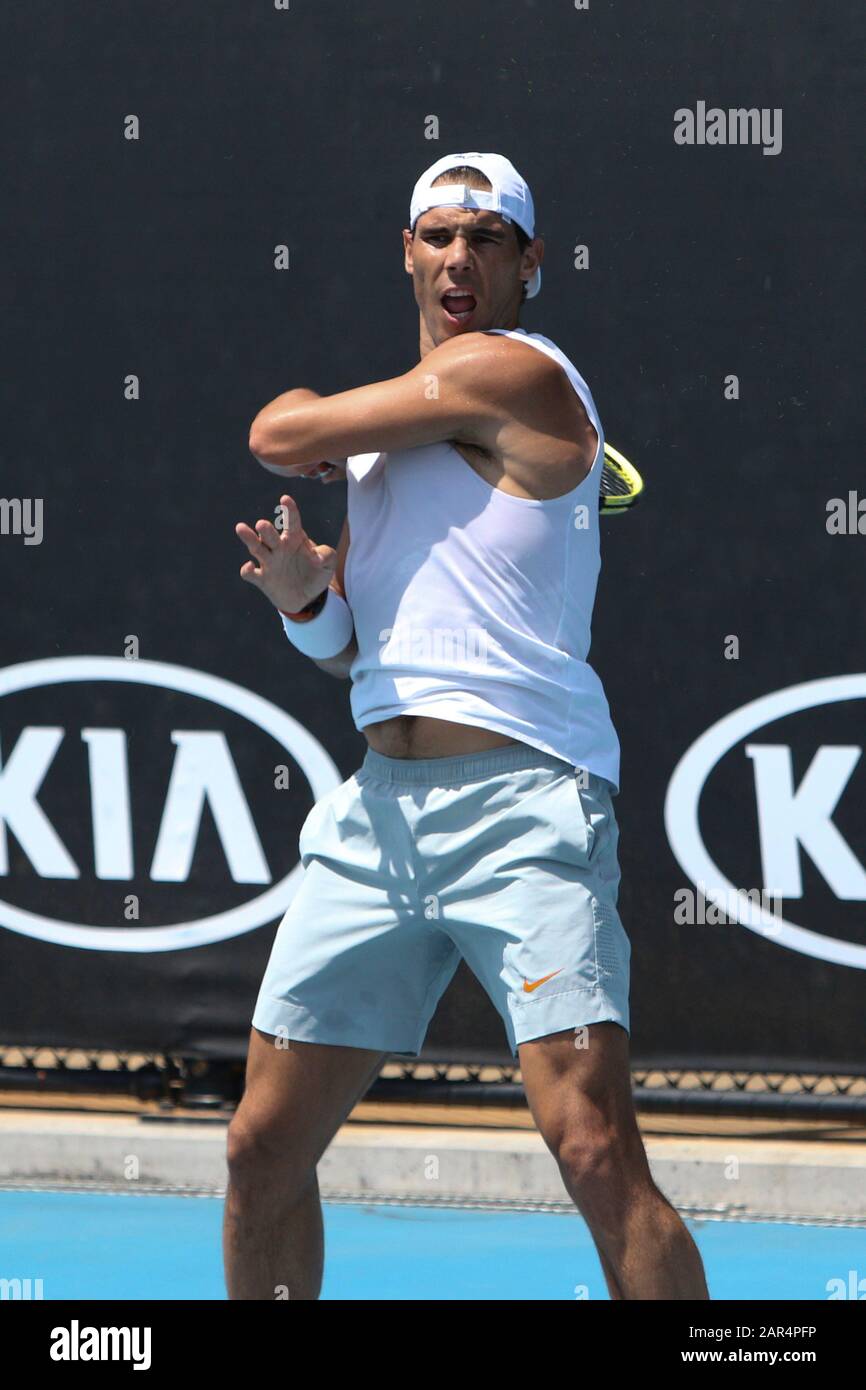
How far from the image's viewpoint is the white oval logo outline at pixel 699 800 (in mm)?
4418

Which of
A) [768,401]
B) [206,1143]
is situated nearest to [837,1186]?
[206,1143]

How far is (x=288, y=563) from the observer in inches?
108

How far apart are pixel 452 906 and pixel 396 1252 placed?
161cm

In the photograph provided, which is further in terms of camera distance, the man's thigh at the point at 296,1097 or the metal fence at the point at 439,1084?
the metal fence at the point at 439,1084

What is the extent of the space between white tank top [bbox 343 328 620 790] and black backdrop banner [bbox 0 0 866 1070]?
5.63ft

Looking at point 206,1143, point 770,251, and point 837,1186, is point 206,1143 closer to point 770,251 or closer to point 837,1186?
point 837,1186

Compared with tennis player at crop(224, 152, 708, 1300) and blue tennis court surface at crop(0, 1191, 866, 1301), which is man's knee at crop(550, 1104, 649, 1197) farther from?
blue tennis court surface at crop(0, 1191, 866, 1301)

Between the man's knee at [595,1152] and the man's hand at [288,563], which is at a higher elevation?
the man's hand at [288,563]

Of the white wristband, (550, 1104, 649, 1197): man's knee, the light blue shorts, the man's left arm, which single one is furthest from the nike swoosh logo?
the man's left arm

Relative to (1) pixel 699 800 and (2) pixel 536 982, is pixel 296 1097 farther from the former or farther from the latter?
(1) pixel 699 800

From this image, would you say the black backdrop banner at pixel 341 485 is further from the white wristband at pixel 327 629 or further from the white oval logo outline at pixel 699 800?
the white wristband at pixel 327 629

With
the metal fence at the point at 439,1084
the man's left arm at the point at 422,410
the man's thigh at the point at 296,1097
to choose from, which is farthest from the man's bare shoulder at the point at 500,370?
the metal fence at the point at 439,1084

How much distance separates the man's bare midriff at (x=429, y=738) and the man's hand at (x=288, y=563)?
0.73 ft

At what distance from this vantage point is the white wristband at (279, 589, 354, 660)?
9.38 feet
